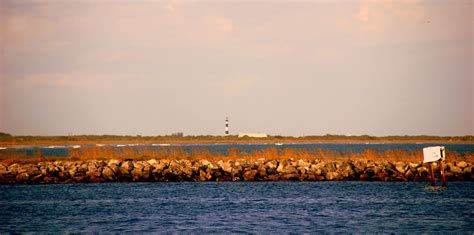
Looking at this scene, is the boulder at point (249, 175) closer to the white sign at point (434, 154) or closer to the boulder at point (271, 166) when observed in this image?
the boulder at point (271, 166)

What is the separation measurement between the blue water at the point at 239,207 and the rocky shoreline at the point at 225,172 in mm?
1932

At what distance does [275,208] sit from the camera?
35688 millimetres

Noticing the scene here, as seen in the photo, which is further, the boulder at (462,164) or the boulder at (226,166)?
the boulder at (226,166)

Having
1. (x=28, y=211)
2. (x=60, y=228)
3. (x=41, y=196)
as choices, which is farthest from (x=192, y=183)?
(x=60, y=228)

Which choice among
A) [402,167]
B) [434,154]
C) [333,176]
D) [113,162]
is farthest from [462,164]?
[113,162]

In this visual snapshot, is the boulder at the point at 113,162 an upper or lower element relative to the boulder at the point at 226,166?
upper

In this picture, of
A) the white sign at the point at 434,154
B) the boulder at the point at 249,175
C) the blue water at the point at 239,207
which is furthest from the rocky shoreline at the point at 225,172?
the white sign at the point at 434,154

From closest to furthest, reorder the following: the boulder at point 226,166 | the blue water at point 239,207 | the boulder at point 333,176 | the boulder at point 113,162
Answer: the blue water at point 239,207, the boulder at point 333,176, the boulder at point 226,166, the boulder at point 113,162

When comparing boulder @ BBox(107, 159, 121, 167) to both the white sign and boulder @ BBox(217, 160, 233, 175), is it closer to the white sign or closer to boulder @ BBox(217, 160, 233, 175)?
boulder @ BBox(217, 160, 233, 175)

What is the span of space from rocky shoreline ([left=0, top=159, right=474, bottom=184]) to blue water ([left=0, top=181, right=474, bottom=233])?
193 centimetres

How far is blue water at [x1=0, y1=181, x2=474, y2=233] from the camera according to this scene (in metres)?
30.1

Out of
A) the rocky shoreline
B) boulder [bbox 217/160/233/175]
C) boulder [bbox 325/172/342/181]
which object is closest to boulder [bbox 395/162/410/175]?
the rocky shoreline

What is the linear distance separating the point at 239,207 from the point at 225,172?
46.4 ft

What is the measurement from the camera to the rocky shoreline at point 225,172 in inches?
1948
